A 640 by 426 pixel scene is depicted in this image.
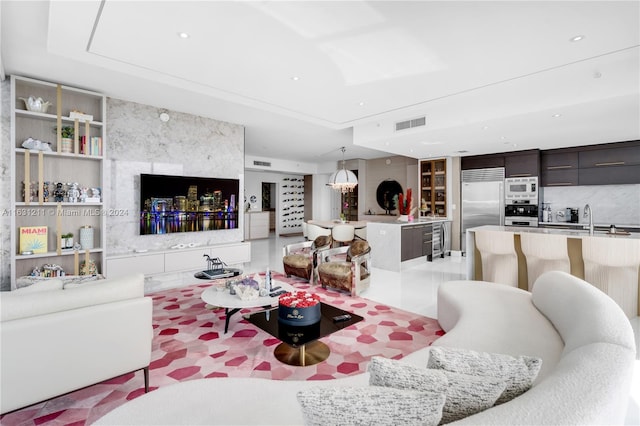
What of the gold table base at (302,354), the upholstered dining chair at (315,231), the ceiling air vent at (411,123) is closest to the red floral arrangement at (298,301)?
the gold table base at (302,354)

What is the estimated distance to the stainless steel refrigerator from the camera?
6730mm

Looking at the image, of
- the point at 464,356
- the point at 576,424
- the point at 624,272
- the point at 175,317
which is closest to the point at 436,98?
the point at 624,272

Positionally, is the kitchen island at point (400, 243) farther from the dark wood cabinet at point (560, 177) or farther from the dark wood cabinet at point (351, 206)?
the dark wood cabinet at point (351, 206)

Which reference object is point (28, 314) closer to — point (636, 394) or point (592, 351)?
point (592, 351)

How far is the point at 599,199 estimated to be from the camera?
5.91m

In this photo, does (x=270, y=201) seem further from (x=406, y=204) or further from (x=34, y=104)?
(x=34, y=104)

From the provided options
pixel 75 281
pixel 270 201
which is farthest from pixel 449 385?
pixel 270 201

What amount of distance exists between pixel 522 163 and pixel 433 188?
1959mm

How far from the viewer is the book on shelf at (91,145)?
405 cm

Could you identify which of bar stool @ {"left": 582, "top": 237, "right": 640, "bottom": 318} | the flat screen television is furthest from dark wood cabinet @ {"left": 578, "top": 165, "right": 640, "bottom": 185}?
the flat screen television

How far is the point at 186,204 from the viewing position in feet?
16.8

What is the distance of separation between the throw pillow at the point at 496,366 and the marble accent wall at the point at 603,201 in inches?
263

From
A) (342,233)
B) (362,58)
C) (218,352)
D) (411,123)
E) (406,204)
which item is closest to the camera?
(218,352)

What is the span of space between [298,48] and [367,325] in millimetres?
2877
